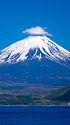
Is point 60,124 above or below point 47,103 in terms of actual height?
below

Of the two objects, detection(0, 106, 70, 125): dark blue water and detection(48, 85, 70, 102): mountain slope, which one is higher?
detection(48, 85, 70, 102): mountain slope

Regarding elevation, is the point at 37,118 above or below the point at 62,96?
below

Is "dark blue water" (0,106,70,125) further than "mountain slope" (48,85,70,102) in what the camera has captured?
No

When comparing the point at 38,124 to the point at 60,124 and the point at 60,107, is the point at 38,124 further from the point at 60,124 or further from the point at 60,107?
the point at 60,107

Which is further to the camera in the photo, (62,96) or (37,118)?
(62,96)

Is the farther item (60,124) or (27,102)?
(27,102)

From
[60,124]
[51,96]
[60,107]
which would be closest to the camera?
[60,124]

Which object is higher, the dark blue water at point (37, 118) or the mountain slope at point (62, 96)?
the mountain slope at point (62, 96)

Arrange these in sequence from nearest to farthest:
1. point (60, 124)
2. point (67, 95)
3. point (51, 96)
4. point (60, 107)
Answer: point (60, 124) → point (60, 107) → point (67, 95) → point (51, 96)

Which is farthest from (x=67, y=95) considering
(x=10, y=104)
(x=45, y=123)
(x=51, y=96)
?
(x=45, y=123)

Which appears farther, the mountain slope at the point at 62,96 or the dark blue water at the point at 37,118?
the mountain slope at the point at 62,96
